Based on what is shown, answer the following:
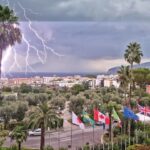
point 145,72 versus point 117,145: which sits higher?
point 145,72

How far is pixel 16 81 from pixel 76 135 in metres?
126

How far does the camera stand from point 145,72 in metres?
118

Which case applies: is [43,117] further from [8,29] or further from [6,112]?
[6,112]

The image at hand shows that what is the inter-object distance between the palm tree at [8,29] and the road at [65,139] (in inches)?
499

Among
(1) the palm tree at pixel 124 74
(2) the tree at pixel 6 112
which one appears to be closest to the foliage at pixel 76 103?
(2) the tree at pixel 6 112

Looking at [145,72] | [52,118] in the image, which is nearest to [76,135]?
[52,118]

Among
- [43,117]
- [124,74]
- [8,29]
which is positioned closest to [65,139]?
[124,74]

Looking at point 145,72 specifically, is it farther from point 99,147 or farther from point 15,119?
point 99,147

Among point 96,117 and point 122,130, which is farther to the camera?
point 122,130

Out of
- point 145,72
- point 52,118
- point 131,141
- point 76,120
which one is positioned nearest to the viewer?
point 52,118

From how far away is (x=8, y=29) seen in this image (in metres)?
43.0

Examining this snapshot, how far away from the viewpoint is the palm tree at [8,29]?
4250 cm

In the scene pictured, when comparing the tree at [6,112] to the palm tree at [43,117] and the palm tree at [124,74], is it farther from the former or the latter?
the palm tree at [43,117]

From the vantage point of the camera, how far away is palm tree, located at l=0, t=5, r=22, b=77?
4250 centimetres
